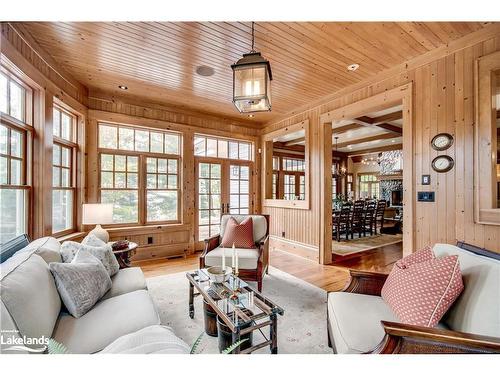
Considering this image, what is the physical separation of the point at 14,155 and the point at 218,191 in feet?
10.3

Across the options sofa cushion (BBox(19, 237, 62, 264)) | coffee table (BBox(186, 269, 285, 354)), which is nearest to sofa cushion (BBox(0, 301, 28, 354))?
sofa cushion (BBox(19, 237, 62, 264))

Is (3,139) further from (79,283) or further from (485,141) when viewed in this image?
(485,141)

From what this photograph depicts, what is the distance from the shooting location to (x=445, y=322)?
1303mm

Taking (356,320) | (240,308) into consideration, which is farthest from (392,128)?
(240,308)

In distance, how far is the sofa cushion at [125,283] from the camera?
1.81 meters

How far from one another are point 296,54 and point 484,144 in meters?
2.14

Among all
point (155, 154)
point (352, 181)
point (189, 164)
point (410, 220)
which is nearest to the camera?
point (410, 220)

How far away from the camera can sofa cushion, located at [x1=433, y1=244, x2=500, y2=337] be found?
1.06 m

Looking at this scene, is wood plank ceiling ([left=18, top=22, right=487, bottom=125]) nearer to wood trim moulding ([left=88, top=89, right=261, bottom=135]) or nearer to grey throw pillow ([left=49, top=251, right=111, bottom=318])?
wood trim moulding ([left=88, top=89, right=261, bottom=135])

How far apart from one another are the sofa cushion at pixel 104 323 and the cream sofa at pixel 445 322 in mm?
1156

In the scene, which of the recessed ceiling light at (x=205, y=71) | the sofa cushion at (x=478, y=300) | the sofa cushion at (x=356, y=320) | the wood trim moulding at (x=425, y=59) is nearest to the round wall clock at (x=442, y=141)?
the wood trim moulding at (x=425, y=59)

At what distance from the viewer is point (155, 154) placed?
167 inches

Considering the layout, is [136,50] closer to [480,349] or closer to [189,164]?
[189,164]
